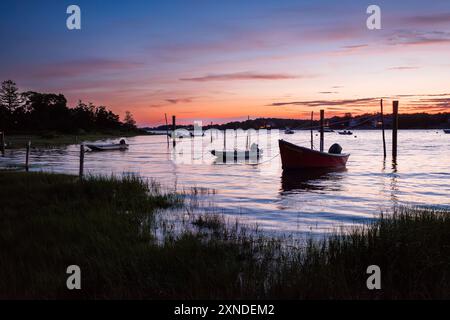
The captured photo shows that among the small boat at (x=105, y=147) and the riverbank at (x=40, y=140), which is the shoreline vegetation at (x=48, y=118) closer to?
the riverbank at (x=40, y=140)

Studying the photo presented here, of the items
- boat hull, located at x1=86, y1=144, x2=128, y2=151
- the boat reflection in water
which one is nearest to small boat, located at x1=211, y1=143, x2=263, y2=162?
the boat reflection in water

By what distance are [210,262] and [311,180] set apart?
19.5 meters

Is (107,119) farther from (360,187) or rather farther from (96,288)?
(96,288)

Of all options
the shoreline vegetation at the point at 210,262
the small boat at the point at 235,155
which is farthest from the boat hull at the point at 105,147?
the shoreline vegetation at the point at 210,262

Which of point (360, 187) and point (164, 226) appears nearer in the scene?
point (164, 226)

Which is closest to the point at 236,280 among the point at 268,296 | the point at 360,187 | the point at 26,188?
the point at 268,296

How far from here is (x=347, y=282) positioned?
6.01 metres

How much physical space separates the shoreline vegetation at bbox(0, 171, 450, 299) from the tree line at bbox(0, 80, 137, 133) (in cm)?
8914

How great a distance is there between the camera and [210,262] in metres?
6.64

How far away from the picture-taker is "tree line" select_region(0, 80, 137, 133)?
96.7 meters

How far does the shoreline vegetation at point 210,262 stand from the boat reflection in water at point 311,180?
12463 mm

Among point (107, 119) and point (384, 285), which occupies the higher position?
point (107, 119)
